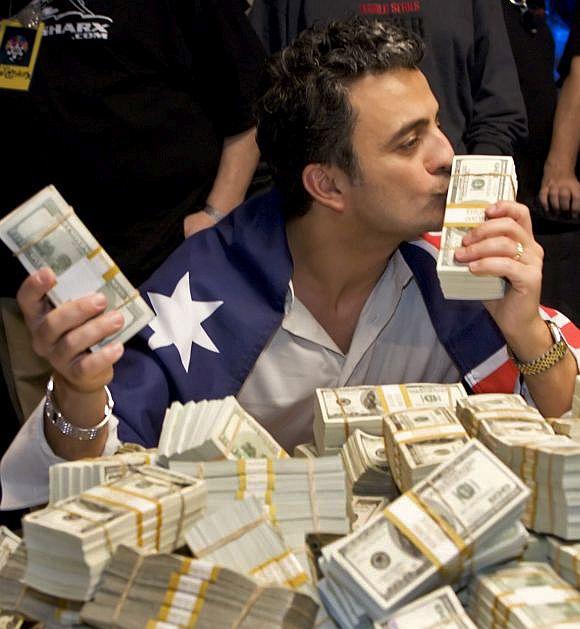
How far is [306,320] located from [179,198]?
0.71 m

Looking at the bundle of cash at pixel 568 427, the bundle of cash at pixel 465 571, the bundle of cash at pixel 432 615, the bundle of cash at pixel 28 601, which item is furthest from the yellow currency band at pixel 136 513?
the bundle of cash at pixel 568 427

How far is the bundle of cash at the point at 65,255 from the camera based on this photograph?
2.07 metres

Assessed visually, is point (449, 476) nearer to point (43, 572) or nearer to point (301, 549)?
point (301, 549)

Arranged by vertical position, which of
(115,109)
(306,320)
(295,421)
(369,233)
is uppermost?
(115,109)

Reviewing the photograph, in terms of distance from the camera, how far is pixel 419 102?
255 centimetres

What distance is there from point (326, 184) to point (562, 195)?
→ 3.80 feet

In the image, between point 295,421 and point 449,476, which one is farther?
point 295,421

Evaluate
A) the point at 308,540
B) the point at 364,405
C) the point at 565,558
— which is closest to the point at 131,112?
the point at 364,405

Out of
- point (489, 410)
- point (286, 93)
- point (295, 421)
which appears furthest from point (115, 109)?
point (489, 410)

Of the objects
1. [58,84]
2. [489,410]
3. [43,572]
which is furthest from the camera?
[58,84]

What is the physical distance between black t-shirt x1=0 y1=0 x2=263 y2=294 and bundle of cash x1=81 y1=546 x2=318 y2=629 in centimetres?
150

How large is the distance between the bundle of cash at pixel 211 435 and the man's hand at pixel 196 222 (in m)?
1.02

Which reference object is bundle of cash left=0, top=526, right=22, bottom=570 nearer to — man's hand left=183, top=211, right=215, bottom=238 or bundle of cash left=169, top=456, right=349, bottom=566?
bundle of cash left=169, top=456, right=349, bottom=566

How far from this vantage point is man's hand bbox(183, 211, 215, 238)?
3.06 m
